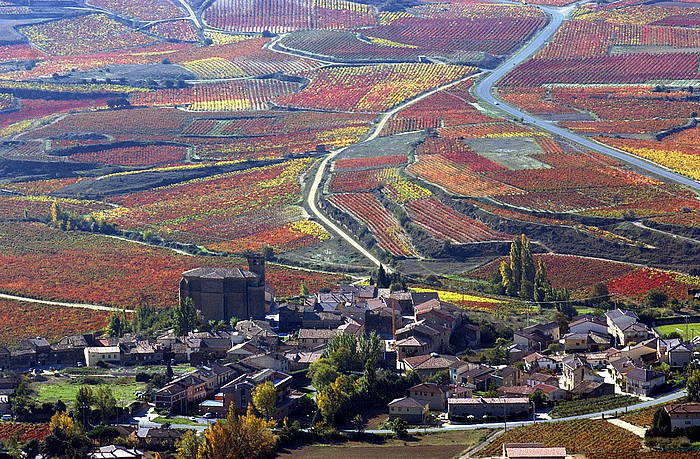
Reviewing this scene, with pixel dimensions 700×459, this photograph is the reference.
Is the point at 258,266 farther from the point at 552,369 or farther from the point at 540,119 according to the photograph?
the point at 540,119

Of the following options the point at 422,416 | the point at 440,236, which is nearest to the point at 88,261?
the point at 440,236

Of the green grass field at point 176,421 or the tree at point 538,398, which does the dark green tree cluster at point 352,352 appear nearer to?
the tree at point 538,398

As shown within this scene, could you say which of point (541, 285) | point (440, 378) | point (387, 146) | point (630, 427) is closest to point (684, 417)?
point (630, 427)

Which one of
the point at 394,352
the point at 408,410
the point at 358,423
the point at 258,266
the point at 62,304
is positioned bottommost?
the point at 62,304

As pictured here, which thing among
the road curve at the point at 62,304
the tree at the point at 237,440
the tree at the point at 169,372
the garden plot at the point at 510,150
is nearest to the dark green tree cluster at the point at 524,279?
the road curve at the point at 62,304

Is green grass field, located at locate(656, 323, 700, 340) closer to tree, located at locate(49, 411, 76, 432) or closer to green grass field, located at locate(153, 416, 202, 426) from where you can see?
green grass field, located at locate(153, 416, 202, 426)

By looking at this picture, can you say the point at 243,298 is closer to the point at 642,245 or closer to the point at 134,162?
the point at 642,245
